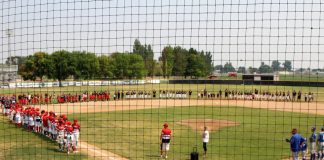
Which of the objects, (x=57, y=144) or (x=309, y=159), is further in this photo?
(x=57, y=144)

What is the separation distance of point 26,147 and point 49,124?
201cm

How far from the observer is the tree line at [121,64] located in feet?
41.8

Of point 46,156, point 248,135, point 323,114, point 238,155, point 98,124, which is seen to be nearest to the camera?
point 46,156

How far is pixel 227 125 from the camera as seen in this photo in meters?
21.0

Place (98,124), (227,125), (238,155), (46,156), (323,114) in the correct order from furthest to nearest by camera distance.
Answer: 1. (323,114)
2. (98,124)
3. (227,125)
4. (238,155)
5. (46,156)

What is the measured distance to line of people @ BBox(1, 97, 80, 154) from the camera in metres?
14.7

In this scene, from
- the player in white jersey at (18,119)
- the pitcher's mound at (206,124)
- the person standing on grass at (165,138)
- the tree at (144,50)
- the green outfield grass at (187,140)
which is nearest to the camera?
the tree at (144,50)

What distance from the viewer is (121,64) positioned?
810 inches

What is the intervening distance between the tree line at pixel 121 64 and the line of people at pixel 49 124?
2.57 m

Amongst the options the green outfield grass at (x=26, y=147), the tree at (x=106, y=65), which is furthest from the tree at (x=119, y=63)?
the green outfield grass at (x=26, y=147)

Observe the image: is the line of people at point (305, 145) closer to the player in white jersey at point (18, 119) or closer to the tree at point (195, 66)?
the tree at point (195, 66)

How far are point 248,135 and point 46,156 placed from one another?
10236 millimetres

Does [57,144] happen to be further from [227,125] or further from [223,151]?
[227,125]

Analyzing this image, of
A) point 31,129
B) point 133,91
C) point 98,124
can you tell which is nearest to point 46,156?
point 31,129
